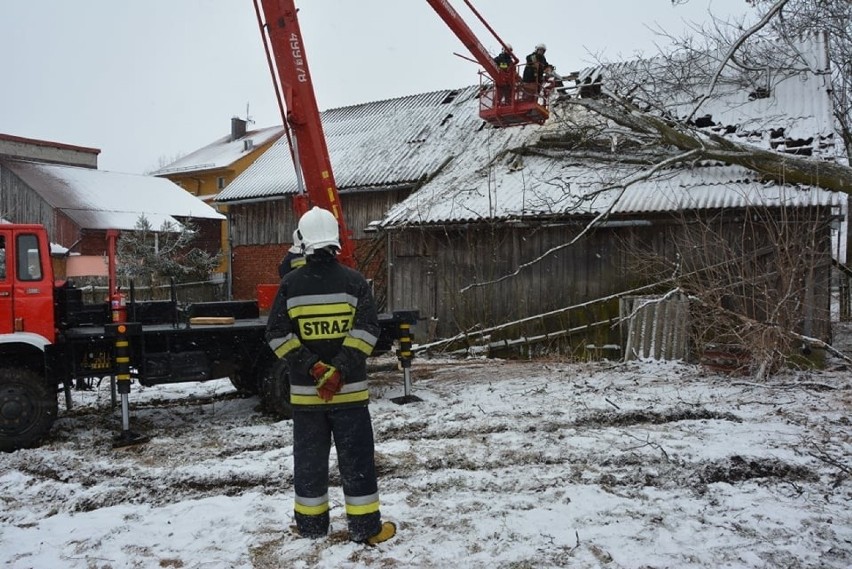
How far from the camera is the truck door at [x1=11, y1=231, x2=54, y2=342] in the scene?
6.32 m

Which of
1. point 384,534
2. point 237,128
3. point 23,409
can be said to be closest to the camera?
point 384,534

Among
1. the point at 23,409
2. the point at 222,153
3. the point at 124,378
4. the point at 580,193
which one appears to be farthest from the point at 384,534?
the point at 222,153

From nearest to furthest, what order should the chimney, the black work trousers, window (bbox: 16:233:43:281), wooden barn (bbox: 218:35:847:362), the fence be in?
the black work trousers
window (bbox: 16:233:43:281)
the fence
wooden barn (bbox: 218:35:847:362)
the chimney

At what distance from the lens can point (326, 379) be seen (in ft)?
12.3

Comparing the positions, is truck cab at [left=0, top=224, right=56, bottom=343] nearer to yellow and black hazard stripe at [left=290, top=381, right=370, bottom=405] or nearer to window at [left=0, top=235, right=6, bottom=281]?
window at [left=0, top=235, right=6, bottom=281]

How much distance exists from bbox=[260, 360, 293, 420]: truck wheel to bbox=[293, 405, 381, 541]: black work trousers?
11.0ft

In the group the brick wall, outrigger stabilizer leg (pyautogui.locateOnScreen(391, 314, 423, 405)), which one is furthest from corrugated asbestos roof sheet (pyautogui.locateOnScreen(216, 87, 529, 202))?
outrigger stabilizer leg (pyautogui.locateOnScreen(391, 314, 423, 405))

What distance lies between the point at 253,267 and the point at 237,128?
930 inches

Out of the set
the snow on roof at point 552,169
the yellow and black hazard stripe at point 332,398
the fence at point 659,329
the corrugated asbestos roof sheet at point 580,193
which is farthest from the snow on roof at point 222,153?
the yellow and black hazard stripe at point 332,398

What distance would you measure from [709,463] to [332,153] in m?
16.0

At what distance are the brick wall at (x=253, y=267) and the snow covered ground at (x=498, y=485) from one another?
464 inches

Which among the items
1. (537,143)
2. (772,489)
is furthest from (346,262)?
(537,143)

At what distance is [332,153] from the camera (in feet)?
63.0

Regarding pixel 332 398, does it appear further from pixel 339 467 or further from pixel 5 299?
pixel 5 299
